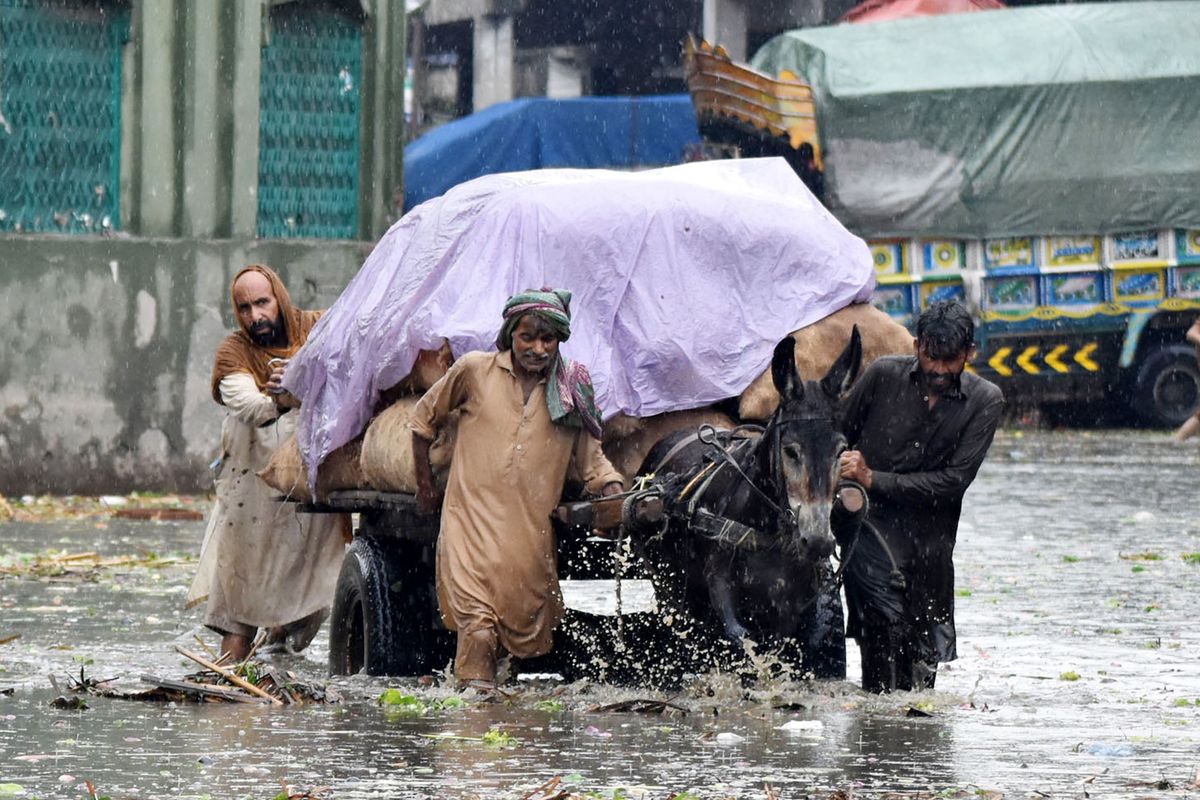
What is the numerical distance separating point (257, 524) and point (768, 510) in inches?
126

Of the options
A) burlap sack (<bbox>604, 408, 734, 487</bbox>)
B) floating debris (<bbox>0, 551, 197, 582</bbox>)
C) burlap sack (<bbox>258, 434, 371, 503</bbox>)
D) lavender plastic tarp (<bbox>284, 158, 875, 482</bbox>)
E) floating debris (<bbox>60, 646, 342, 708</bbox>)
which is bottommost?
floating debris (<bbox>60, 646, 342, 708</bbox>)

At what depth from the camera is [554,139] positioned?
95.6 ft

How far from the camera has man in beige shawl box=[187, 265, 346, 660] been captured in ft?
35.3

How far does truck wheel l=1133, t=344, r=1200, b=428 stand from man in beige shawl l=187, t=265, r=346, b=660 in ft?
56.2

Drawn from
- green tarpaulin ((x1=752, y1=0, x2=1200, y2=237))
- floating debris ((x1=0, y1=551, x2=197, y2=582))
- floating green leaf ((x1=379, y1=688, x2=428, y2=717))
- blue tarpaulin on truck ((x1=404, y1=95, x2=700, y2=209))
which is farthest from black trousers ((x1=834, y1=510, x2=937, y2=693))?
blue tarpaulin on truck ((x1=404, y1=95, x2=700, y2=209))

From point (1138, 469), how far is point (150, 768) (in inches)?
620

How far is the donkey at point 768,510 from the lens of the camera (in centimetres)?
832

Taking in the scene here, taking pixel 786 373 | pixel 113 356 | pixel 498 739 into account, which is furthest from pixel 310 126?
pixel 498 739

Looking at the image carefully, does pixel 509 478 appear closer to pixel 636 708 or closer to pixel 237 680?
pixel 636 708

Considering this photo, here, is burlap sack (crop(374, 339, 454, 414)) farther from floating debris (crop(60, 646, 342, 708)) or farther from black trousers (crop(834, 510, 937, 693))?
black trousers (crop(834, 510, 937, 693))

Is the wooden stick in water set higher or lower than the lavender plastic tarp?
lower

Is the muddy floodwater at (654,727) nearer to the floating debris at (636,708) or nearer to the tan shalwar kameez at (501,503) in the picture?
the floating debris at (636,708)

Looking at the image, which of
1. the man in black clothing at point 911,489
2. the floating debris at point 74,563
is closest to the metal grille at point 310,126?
the floating debris at point 74,563

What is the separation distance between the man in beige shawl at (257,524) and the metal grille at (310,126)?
792 centimetres
